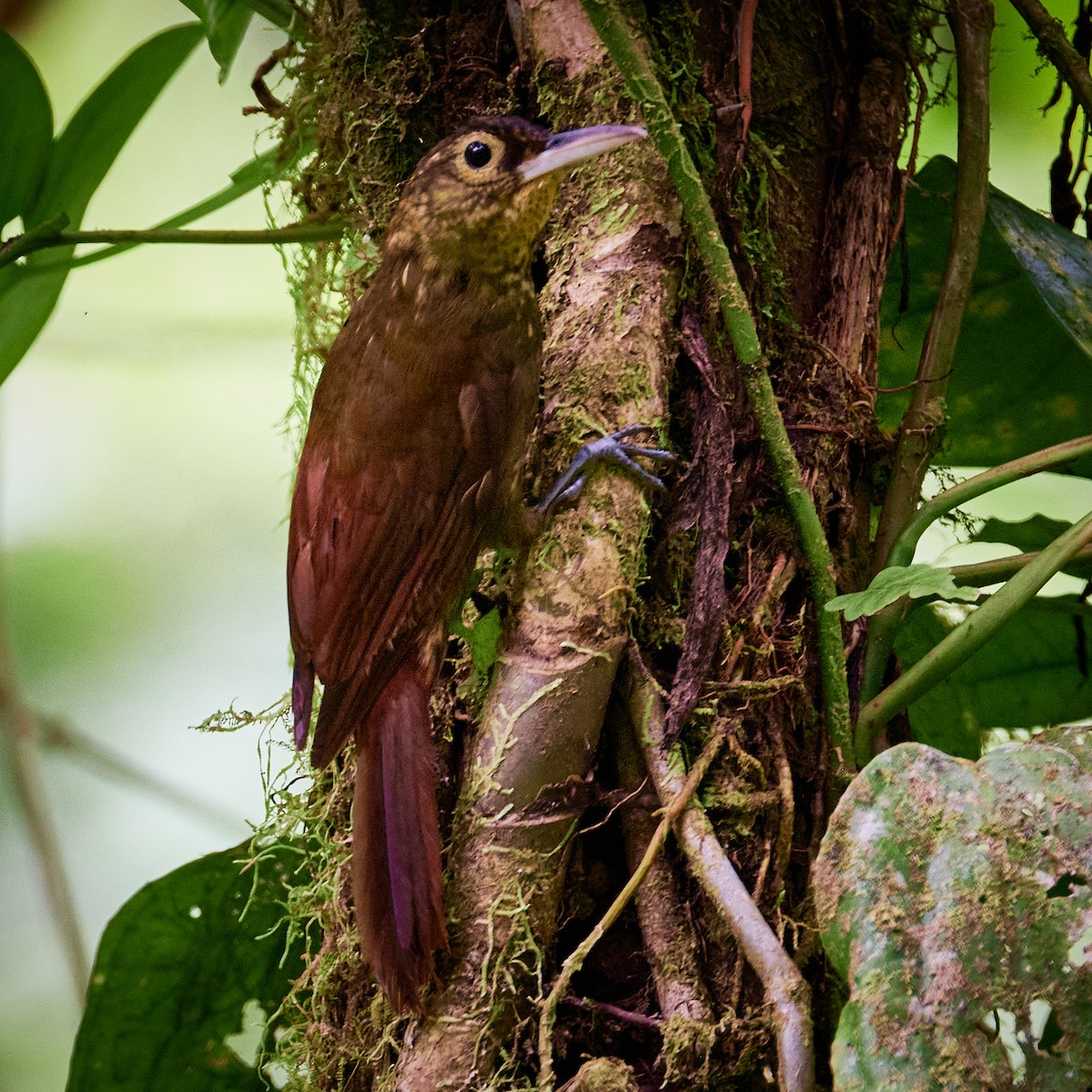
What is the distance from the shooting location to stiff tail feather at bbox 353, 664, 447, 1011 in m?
1.10

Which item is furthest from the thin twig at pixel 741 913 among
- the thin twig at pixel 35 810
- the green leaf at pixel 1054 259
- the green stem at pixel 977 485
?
the thin twig at pixel 35 810

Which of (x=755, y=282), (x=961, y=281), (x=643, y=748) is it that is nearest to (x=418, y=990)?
(x=643, y=748)

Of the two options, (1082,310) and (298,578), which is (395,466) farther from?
A: (1082,310)

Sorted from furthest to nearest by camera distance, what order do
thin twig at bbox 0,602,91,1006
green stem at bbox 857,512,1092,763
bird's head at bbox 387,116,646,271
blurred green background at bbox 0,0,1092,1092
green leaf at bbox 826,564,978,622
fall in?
blurred green background at bbox 0,0,1092,1092 < thin twig at bbox 0,602,91,1006 < bird's head at bbox 387,116,646,271 < green stem at bbox 857,512,1092,763 < green leaf at bbox 826,564,978,622

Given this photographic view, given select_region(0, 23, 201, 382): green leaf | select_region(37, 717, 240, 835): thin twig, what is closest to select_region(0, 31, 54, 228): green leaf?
select_region(0, 23, 201, 382): green leaf

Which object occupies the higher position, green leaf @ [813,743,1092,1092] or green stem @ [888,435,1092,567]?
green stem @ [888,435,1092,567]

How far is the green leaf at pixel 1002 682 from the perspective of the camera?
158 cm

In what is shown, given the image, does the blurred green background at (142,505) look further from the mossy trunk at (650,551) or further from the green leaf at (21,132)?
the mossy trunk at (650,551)

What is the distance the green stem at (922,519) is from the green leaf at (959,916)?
299 millimetres

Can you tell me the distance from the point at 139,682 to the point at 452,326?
1.52 meters

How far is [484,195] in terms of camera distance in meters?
1.37

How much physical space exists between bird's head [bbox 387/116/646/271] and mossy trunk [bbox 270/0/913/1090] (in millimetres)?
51

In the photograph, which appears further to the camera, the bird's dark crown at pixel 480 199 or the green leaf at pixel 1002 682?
the green leaf at pixel 1002 682

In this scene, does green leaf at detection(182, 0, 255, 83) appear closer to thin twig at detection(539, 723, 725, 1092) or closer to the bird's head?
the bird's head
